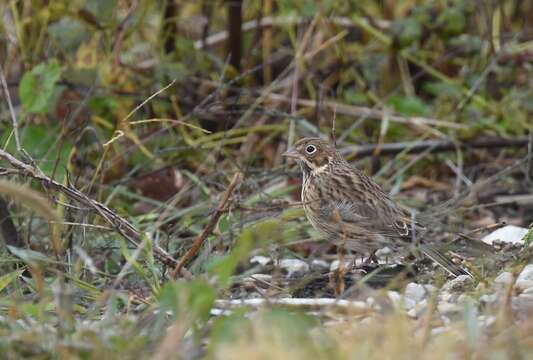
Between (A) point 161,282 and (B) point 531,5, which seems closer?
(A) point 161,282

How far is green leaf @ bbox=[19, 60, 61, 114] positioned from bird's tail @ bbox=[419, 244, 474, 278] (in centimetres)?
195

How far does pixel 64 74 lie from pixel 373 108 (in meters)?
1.69

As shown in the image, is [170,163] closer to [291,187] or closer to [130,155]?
[130,155]

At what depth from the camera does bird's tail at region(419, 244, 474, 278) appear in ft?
11.2

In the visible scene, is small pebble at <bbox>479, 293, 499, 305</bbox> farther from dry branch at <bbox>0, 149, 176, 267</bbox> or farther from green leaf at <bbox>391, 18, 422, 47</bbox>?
green leaf at <bbox>391, 18, 422, 47</bbox>

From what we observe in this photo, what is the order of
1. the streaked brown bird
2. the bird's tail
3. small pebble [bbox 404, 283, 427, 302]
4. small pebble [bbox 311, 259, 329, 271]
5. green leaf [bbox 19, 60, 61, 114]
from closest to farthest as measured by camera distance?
1. small pebble [bbox 404, 283, 427, 302]
2. the bird's tail
3. the streaked brown bird
4. small pebble [bbox 311, 259, 329, 271]
5. green leaf [bbox 19, 60, 61, 114]

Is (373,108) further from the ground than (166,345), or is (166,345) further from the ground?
(166,345)

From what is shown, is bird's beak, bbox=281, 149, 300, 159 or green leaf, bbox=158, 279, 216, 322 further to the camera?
bird's beak, bbox=281, 149, 300, 159

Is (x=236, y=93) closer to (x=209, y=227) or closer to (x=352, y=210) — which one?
(x=352, y=210)

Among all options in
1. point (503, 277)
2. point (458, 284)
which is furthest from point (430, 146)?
point (503, 277)

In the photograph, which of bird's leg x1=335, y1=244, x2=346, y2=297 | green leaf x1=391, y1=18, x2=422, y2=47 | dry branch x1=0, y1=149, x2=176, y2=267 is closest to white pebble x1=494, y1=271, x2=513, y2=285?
bird's leg x1=335, y1=244, x2=346, y2=297

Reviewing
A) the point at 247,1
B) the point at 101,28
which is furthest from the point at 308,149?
the point at 247,1

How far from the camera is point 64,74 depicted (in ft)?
17.4

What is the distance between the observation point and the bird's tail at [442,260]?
342cm
